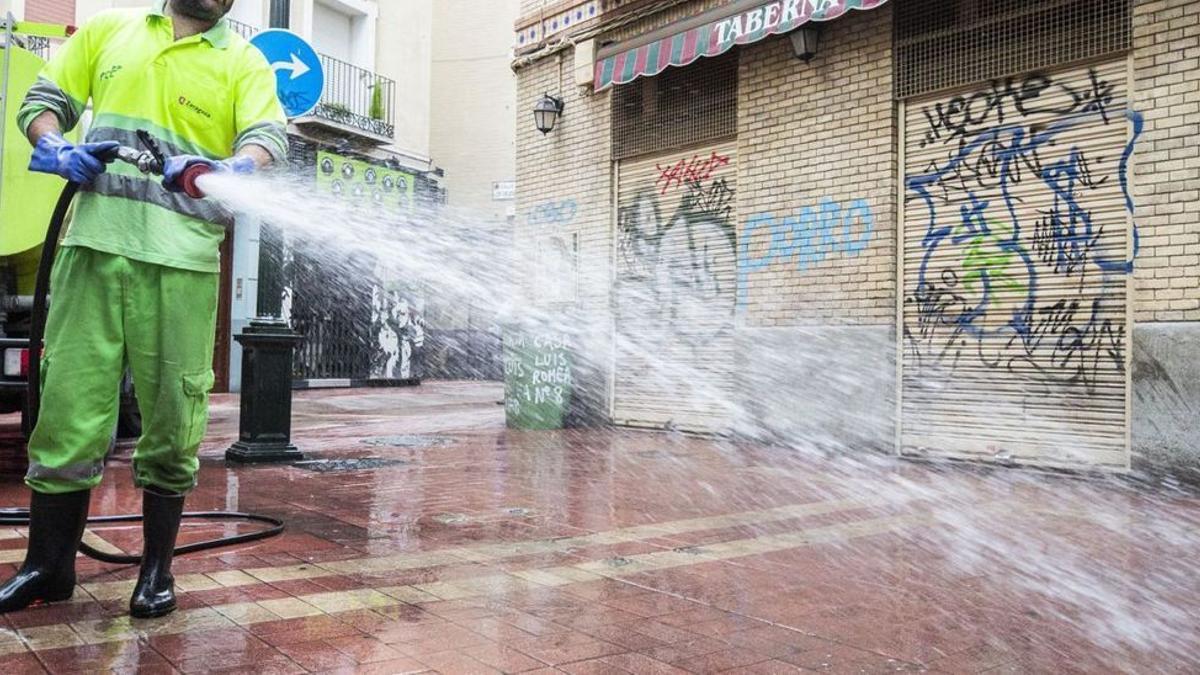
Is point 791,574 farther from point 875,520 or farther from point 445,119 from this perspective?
point 445,119

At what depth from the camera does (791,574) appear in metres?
4.17

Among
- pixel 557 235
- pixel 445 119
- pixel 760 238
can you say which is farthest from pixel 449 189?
pixel 760 238

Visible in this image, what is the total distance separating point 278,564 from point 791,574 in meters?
2.11

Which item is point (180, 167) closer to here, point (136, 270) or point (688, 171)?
point (136, 270)

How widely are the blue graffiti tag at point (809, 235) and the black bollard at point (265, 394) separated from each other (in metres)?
4.38

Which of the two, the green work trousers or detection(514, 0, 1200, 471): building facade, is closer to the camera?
the green work trousers

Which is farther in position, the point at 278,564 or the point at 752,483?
the point at 752,483

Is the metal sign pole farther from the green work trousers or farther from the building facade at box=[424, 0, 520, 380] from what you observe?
the building facade at box=[424, 0, 520, 380]

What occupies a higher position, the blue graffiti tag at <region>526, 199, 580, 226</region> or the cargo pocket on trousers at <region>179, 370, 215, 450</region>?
the blue graffiti tag at <region>526, 199, 580, 226</region>

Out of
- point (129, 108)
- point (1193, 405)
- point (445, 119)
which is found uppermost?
point (445, 119)

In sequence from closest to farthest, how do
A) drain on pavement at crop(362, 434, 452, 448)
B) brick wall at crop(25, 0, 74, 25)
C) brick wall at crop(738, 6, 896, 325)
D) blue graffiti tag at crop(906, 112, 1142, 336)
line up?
blue graffiti tag at crop(906, 112, 1142, 336), brick wall at crop(738, 6, 896, 325), drain on pavement at crop(362, 434, 452, 448), brick wall at crop(25, 0, 74, 25)

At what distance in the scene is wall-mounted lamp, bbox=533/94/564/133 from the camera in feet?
38.8

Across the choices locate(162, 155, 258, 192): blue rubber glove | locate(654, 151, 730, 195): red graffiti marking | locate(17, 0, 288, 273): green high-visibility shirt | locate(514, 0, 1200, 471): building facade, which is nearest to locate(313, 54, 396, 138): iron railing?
locate(514, 0, 1200, 471): building facade

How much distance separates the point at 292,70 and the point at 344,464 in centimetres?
292
